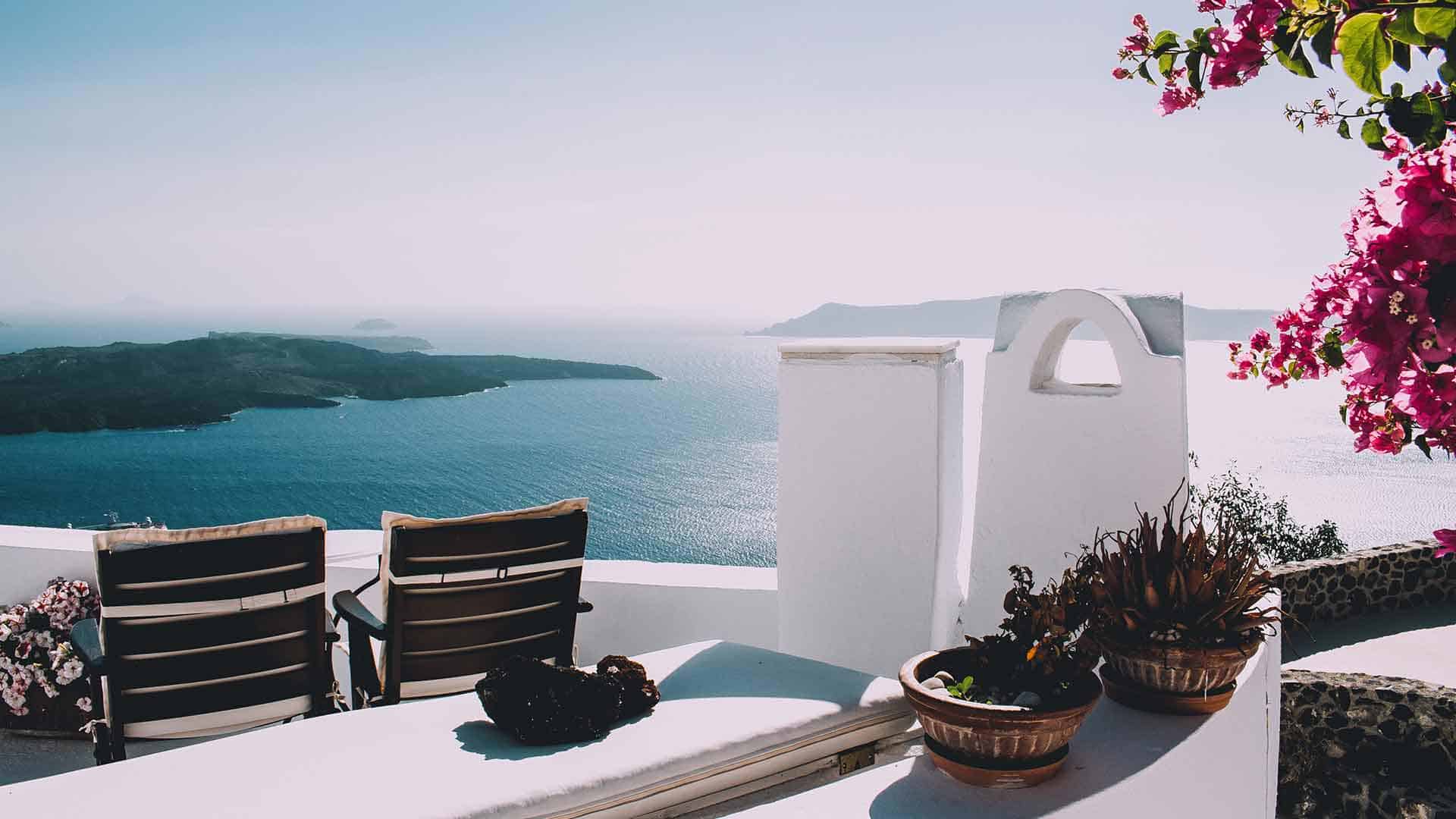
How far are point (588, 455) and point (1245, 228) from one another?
2820 cm

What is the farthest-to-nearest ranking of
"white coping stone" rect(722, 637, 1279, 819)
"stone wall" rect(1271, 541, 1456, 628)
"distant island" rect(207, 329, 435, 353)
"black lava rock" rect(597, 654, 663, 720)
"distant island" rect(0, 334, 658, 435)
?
"distant island" rect(207, 329, 435, 353) → "distant island" rect(0, 334, 658, 435) → "stone wall" rect(1271, 541, 1456, 628) → "black lava rock" rect(597, 654, 663, 720) → "white coping stone" rect(722, 637, 1279, 819)

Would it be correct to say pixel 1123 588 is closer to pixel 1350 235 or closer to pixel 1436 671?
pixel 1350 235

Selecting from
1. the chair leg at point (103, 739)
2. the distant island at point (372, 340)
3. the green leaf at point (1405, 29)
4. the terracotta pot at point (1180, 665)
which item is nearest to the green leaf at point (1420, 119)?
the green leaf at point (1405, 29)

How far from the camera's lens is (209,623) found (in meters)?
2.28

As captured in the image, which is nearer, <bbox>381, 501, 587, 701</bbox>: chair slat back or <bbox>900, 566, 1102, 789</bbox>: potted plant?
<bbox>900, 566, 1102, 789</bbox>: potted plant

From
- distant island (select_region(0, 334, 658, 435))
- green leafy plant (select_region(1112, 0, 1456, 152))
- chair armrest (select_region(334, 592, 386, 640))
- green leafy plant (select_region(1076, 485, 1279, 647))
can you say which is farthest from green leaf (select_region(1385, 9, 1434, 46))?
distant island (select_region(0, 334, 658, 435))

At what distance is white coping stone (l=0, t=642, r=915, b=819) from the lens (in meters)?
1.53

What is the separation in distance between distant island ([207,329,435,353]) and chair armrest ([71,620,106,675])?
64.4ft

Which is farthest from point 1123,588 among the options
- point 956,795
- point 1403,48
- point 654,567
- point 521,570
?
point 654,567

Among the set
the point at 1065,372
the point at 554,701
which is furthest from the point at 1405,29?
the point at 1065,372

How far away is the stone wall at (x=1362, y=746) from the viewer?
16.8ft

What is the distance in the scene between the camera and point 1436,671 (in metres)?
7.65

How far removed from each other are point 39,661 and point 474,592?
2.52 m

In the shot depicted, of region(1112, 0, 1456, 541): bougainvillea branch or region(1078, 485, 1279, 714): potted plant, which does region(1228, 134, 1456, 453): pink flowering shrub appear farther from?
region(1078, 485, 1279, 714): potted plant
